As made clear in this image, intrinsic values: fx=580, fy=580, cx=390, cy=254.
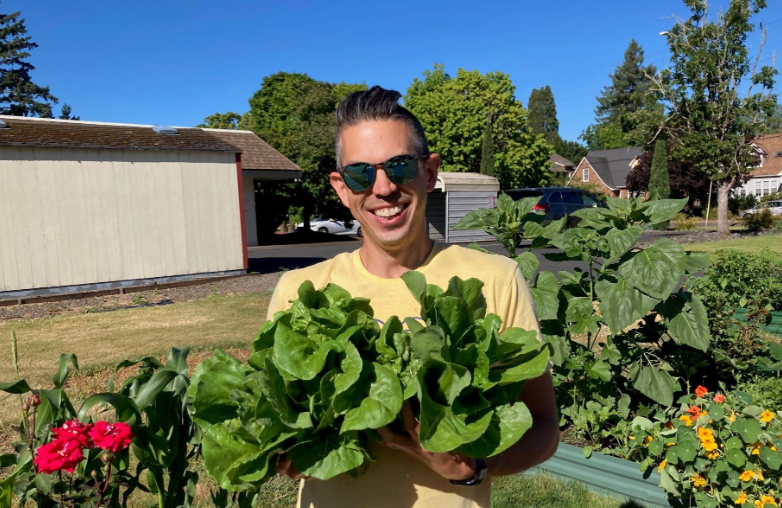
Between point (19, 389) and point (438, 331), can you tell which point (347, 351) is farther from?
point (19, 389)

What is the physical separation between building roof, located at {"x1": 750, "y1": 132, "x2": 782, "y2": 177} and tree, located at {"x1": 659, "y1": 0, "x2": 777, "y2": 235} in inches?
1337

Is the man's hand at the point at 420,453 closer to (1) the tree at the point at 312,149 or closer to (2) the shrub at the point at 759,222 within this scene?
(1) the tree at the point at 312,149

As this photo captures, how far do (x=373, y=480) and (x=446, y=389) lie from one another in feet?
1.42

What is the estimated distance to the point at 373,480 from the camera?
1400 millimetres

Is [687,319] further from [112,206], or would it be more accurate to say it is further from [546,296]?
[112,206]

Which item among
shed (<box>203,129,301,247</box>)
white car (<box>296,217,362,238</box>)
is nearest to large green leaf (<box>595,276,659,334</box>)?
shed (<box>203,129,301,247</box>)

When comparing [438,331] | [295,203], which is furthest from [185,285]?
[295,203]

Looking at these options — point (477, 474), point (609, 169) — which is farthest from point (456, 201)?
point (609, 169)

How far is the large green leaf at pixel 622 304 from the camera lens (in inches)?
117

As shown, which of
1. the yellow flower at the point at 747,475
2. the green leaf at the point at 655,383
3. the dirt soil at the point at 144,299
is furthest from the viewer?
the dirt soil at the point at 144,299

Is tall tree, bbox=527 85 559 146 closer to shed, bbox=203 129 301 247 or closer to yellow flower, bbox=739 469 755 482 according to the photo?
shed, bbox=203 129 301 247

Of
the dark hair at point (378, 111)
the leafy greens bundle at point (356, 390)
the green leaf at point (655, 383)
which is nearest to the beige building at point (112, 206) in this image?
the green leaf at point (655, 383)

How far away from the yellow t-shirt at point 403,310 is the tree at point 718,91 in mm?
21292

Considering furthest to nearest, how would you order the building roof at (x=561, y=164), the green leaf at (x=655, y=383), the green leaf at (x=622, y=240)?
the building roof at (x=561, y=164) → the green leaf at (x=655, y=383) → the green leaf at (x=622, y=240)
